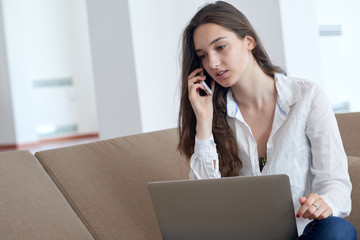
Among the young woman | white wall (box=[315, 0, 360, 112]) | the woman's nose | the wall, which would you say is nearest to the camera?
the young woman

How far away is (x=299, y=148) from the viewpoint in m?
1.76

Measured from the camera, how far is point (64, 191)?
1932 millimetres

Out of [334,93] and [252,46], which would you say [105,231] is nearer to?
[252,46]

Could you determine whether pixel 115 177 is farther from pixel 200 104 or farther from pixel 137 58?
pixel 137 58

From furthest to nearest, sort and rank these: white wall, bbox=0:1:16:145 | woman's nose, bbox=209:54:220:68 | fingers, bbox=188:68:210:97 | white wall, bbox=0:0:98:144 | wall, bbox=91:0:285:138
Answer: white wall, bbox=0:0:98:144 < white wall, bbox=0:1:16:145 < wall, bbox=91:0:285:138 < fingers, bbox=188:68:210:97 < woman's nose, bbox=209:54:220:68

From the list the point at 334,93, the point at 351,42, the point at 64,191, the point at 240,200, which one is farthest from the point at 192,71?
the point at 351,42

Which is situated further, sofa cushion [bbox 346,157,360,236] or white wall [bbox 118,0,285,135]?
white wall [bbox 118,0,285,135]

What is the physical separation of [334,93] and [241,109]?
3.98 metres

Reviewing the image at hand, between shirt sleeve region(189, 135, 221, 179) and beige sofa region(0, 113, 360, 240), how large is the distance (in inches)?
10.4

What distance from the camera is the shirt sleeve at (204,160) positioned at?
187 centimetres

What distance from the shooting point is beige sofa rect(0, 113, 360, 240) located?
1.75 meters

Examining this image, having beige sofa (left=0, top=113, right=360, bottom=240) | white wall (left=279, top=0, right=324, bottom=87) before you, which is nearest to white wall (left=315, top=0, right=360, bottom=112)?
white wall (left=279, top=0, right=324, bottom=87)

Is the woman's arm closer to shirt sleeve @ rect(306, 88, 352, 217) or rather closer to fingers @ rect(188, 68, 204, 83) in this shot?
shirt sleeve @ rect(306, 88, 352, 217)

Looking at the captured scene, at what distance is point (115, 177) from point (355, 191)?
87 cm
